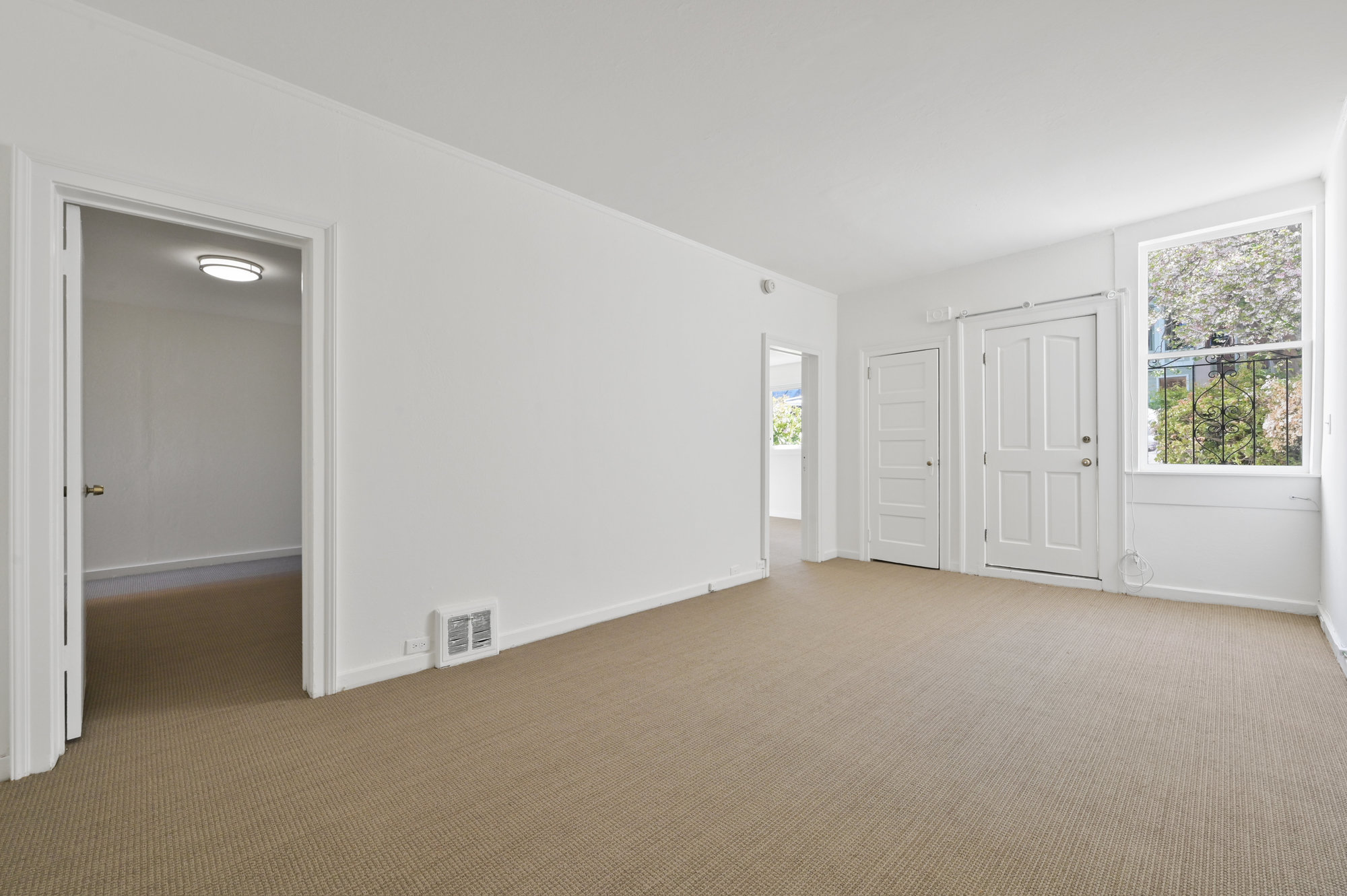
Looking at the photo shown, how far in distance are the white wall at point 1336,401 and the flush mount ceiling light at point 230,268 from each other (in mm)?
6731

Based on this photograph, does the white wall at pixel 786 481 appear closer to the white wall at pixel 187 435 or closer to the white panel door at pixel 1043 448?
the white panel door at pixel 1043 448

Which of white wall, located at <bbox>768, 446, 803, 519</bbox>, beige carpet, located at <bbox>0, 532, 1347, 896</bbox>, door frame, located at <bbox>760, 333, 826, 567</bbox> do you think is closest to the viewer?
beige carpet, located at <bbox>0, 532, 1347, 896</bbox>

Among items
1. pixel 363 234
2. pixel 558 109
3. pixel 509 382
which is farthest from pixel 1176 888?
pixel 363 234

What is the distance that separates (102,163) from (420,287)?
1198mm

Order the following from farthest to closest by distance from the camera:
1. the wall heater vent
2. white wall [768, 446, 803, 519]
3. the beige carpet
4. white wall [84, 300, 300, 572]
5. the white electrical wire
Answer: white wall [768, 446, 803, 519] → white wall [84, 300, 300, 572] → the white electrical wire → the wall heater vent → the beige carpet

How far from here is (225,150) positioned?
251 centimetres

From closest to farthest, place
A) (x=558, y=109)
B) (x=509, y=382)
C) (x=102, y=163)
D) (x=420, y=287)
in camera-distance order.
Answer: (x=102, y=163), (x=558, y=109), (x=420, y=287), (x=509, y=382)

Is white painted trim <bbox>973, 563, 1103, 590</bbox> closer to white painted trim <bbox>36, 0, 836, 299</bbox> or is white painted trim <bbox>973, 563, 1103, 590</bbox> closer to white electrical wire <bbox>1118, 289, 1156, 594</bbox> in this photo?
white electrical wire <bbox>1118, 289, 1156, 594</bbox>

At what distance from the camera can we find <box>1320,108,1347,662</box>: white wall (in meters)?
3.02

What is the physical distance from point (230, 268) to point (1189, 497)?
7.21 metres

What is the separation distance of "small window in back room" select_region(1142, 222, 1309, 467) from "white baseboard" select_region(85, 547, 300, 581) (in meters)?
8.17

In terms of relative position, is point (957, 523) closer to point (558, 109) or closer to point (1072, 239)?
point (1072, 239)

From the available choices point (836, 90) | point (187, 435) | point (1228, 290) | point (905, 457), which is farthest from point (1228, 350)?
point (187, 435)

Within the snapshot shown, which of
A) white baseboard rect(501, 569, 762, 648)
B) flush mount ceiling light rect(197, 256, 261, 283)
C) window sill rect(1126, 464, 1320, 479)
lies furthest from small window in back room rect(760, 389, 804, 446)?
flush mount ceiling light rect(197, 256, 261, 283)
